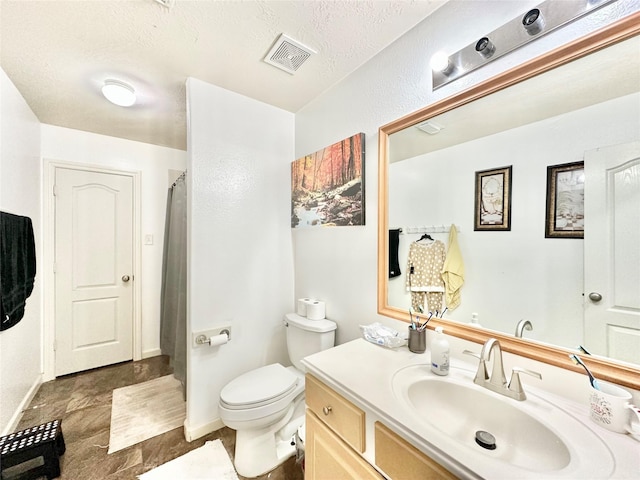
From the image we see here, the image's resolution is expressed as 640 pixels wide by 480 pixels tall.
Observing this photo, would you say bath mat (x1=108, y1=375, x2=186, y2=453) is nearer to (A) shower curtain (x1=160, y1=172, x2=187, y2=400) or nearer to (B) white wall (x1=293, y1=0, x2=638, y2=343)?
(A) shower curtain (x1=160, y1=172, x2=187, y2=400)

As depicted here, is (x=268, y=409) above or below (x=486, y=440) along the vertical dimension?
below

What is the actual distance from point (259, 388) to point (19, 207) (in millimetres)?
Result: 2145

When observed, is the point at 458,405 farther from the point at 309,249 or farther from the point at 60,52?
the point at 60,52

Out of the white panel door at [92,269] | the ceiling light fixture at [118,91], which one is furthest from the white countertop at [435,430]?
the white panel door at [92,269]

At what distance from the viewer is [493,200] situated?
1.03 metres

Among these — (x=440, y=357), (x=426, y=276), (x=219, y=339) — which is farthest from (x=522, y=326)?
(x=219, y=339)

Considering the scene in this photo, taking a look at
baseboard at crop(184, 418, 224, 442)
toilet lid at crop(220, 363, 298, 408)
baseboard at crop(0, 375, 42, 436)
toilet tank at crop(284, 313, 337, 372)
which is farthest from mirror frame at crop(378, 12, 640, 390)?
baseboard at crop(0, 375, 42, 436)

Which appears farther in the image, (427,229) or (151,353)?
(151,353)

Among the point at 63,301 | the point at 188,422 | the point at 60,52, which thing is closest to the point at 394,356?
the point at 188,422

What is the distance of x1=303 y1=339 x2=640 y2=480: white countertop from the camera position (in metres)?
0.57

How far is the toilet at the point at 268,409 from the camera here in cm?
136

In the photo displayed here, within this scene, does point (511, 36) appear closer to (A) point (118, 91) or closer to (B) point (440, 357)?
(B) point (440, 357)

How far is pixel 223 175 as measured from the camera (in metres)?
1.78

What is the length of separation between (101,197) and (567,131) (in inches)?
137
